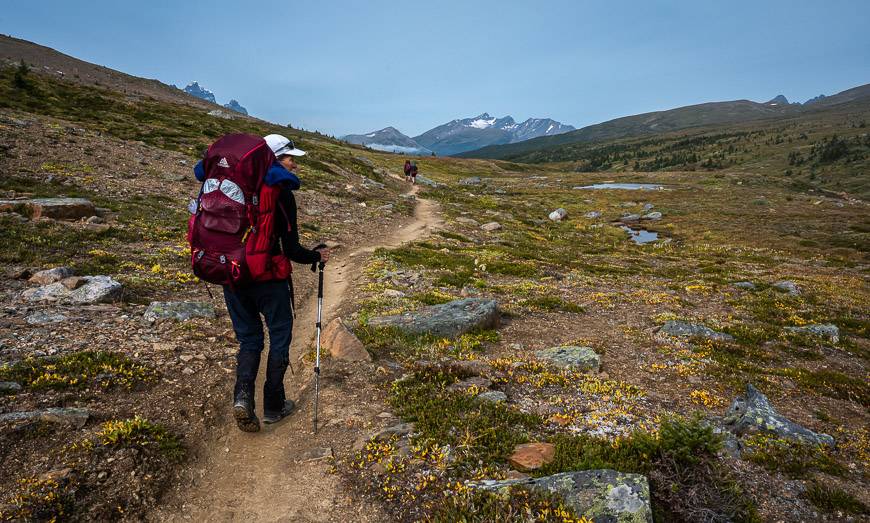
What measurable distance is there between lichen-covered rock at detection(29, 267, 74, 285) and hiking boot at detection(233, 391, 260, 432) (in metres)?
9.06

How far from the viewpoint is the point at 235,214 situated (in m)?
6.46

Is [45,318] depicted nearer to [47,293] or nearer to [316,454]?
[47,293]

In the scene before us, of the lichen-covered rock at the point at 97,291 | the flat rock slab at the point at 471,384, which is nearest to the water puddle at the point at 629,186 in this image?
the flat rock slab at the point at 471,384

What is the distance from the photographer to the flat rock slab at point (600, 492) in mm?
5062

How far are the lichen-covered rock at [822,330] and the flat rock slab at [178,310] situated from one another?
21.2 meters

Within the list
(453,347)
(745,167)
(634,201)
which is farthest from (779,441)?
(745,167)

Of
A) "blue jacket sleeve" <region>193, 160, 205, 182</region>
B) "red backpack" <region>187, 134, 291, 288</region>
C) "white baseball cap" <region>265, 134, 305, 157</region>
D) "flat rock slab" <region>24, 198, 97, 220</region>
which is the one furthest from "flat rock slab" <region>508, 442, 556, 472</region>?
"flat rock slab" <region>24, 198, 97, 220</region>

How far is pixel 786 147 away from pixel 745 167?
3829cm

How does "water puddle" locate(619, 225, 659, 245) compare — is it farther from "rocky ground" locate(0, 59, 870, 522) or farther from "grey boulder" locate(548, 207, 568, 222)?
"rocky ground" locate(0, 59, 870, 522)

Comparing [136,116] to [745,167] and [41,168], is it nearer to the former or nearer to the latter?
[41,168]

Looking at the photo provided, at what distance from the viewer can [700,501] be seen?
5.52m

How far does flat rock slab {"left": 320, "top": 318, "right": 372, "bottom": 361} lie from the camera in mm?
10680

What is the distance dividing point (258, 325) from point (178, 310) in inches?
237

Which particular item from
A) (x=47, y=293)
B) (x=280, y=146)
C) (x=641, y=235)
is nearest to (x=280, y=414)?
(x=280, y=146)
